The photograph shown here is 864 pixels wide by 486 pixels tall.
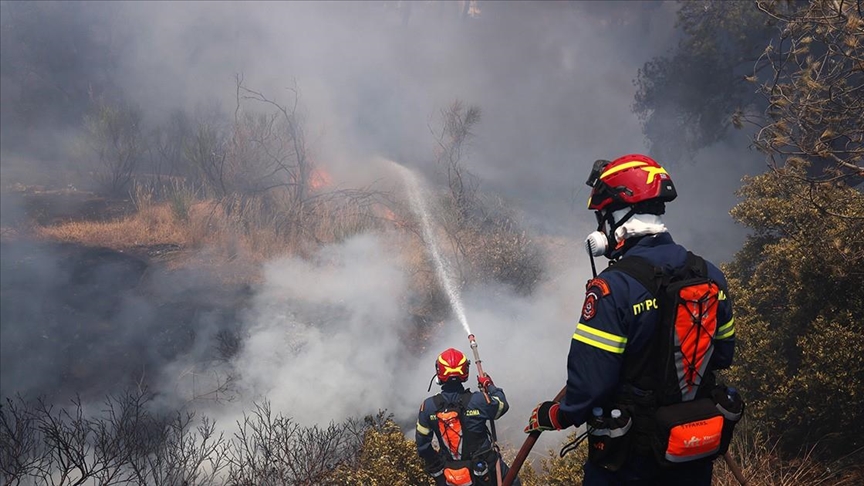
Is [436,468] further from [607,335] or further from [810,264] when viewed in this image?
Answer: [810,264]

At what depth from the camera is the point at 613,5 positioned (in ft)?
87.1

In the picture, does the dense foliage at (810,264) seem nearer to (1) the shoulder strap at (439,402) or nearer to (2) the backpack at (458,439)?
(2) the backpack at (458,439)

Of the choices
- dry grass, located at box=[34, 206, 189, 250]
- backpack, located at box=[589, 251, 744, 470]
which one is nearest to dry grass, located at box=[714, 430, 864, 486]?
backpack, located at box=[589, 251, 744, 470]

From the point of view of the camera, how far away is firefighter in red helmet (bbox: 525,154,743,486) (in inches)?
86.0

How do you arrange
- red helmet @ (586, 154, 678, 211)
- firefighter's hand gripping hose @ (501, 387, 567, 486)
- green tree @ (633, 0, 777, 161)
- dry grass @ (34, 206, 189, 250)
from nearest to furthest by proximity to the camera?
red helmet @ (586, 154, 678, 211), firefighter's hand gripping hose @ (501, 387, 567, 486), dry grass @ (34, 206, 189, 250), green tree @ (633, 0, 777, 161)

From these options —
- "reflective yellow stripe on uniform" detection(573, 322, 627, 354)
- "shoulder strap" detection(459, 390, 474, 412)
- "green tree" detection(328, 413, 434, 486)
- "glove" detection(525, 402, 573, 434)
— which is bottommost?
"glove" detection(525, 402, 573, 434)

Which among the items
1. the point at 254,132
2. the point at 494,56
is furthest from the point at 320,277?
the point at 494,56

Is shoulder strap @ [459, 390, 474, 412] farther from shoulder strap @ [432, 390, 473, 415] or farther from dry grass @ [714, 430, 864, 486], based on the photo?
dry grass @ [714, 430, 864, 486]

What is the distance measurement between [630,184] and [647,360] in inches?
27.7

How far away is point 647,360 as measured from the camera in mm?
2234

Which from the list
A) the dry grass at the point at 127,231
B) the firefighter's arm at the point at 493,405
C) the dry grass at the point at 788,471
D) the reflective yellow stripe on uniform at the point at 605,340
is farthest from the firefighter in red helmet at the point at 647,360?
the dry grass at the point at 127,231

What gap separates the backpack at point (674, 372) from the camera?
2.20 meters

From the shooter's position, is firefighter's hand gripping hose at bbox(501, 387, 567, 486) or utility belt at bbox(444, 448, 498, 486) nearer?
firefighter's hand gripping hose at bbox(501, 387, 567, 486)

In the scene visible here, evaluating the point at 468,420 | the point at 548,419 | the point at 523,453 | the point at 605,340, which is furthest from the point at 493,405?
the point at 605,340
